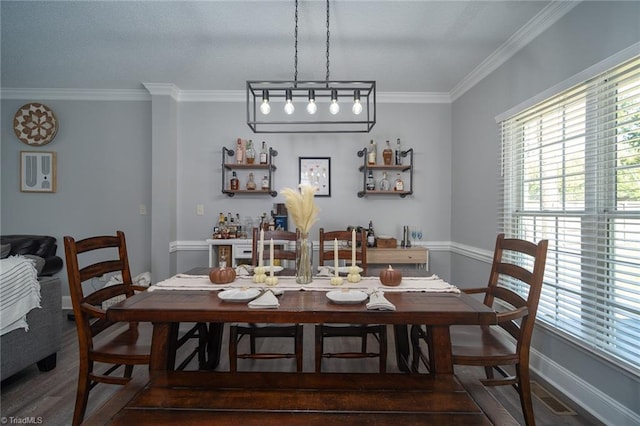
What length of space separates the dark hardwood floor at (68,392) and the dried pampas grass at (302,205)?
1.06 meters

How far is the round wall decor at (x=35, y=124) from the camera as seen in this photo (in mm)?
3469

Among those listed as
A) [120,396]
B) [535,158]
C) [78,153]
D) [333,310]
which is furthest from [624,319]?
[78,153]

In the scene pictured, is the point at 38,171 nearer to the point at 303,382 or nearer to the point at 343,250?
the point at 343,250

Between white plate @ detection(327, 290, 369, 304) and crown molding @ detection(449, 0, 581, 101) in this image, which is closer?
white plate @ detection(327, 290, 369, 304)

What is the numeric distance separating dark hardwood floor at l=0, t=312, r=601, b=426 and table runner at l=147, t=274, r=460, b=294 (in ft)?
1.50

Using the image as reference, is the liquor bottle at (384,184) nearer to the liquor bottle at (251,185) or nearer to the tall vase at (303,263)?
the liquor bottle at (251,185)

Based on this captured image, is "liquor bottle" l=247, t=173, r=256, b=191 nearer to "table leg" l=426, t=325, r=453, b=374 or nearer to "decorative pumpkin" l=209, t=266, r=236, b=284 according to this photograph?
"decorative pumpkin" l=209, t=266, r=236, b=284

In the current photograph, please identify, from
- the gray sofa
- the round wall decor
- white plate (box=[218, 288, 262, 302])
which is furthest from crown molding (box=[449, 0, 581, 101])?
the round wall decor

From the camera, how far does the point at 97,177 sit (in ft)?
11.7

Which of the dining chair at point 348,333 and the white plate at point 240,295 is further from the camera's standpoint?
the dining chair at point 348,333

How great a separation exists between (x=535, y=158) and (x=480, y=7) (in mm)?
1170

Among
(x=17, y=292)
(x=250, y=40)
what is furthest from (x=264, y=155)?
(x=17, y=292)

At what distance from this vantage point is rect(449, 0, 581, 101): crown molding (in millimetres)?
1971

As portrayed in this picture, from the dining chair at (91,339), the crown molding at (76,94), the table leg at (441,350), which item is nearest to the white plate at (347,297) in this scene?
the table leg at (441,350)
